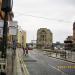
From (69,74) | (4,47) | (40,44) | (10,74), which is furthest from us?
(40,44)

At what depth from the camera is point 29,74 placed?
2422 centimetres

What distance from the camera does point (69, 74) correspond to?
942 inches

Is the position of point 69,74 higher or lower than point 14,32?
lower

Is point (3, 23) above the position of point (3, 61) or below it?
above

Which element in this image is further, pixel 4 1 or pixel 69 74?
pixel 69 74

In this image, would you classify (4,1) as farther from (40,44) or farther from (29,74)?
(40,44)

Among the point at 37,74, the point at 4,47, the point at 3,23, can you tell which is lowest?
the point at 37,74

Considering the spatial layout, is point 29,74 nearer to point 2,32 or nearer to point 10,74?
point 10,74

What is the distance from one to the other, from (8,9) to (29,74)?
472 inches

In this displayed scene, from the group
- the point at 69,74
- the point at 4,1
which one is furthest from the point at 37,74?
the point at 4,1

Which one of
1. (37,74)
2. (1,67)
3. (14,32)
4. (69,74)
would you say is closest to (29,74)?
(37,74)

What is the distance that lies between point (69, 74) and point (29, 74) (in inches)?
117

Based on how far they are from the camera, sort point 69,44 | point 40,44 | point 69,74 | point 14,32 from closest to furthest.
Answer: point 14,32
point 69,74
point 69,44
point 40,44

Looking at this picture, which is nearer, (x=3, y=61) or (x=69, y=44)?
(x=3, y=61)
